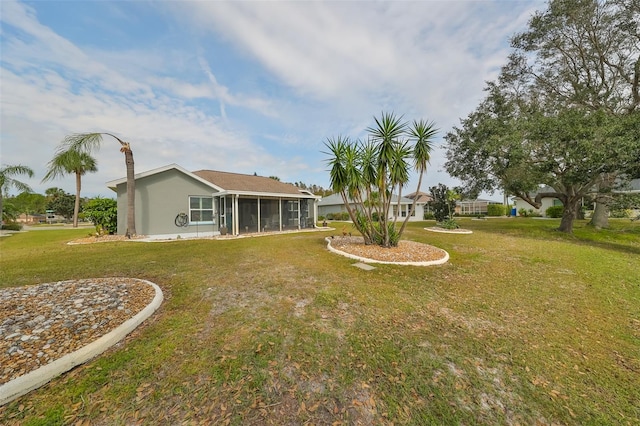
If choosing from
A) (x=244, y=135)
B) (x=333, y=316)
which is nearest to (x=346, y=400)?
(x=333, y=316)

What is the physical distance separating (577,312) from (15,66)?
1713 centimetres

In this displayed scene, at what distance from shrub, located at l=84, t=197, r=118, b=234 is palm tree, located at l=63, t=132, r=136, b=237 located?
2416mm

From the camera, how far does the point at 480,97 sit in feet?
59.3

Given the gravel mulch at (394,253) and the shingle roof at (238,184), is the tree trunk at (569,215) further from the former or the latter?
the shingle roof at (238,184)

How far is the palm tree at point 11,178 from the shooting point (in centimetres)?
1877

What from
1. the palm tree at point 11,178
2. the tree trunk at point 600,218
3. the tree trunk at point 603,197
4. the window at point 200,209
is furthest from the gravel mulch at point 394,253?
the palm tree at point 11,178

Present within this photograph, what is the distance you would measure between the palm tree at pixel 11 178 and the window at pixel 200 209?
56.2 feet

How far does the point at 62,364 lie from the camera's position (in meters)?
2.62

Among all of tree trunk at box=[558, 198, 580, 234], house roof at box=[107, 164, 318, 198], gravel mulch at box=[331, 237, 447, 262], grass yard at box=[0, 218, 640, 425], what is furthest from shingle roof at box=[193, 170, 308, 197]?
tree trunk at box=[558, 198, 580, 234]

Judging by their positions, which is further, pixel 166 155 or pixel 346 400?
pixel 166 155

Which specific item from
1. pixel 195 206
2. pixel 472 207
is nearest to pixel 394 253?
pixel 195 206

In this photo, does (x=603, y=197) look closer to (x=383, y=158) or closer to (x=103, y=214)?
(x=383, y=158)

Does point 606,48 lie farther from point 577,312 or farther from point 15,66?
point 15,66

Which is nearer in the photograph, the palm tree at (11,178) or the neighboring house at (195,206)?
the neighboring house at (195,206)
